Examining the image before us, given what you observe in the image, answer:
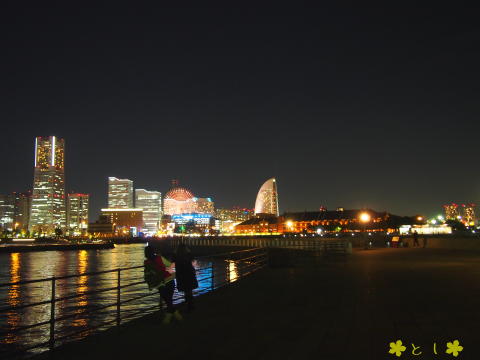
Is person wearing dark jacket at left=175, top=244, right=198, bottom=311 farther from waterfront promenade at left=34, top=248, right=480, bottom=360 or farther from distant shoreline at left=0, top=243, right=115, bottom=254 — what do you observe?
distant shoreline at left=0, top=243, right=115, bottom=254

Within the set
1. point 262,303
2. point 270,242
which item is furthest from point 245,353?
point 270,242

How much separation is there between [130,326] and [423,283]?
37.8 ft

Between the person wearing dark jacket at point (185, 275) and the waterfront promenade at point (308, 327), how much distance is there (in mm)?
586

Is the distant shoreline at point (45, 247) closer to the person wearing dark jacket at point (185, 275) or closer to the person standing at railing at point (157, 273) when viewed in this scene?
the person wearing dark jacket at point (185, 275)

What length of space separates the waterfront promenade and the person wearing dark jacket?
59 cm

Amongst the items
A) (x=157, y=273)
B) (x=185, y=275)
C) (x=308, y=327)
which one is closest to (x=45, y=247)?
(x=185, y=275)

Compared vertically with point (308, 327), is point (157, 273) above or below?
above

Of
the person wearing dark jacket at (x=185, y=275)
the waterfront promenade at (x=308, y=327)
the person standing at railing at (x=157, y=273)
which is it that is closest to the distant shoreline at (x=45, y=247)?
the waterfront promenade at (x=308, y=327)

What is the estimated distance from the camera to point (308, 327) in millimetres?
9898

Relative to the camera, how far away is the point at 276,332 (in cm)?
952

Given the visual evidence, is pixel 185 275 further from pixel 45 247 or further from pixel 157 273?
pixel 45 247

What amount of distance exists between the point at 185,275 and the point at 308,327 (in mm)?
3809

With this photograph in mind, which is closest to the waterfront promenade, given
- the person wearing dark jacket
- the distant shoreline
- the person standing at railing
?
the person standing at railing

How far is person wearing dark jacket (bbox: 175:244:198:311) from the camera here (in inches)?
486
